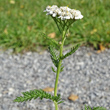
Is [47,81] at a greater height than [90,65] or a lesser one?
lesser

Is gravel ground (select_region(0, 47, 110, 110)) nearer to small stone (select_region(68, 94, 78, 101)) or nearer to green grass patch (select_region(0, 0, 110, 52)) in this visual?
small stone (select_region(68, 94, 78, 101))

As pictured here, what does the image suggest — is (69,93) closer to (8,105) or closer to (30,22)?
(8,105)

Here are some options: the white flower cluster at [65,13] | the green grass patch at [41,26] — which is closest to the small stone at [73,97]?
the green grass patch at [41,26]

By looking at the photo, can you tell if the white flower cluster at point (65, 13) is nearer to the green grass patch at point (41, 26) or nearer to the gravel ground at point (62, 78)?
the gravel ground at point (62, 78)

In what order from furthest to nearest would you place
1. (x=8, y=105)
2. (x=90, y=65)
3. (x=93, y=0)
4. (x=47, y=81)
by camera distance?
(x=93, y=0)
(x=90, y=65)
(x=47, y=81)
(x=8, y=105)

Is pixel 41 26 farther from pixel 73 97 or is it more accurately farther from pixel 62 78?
pixel 73 97

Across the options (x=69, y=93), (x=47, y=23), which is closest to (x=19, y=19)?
(x=47, y=23)

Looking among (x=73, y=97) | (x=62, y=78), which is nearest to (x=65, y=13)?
(x=73, y=97)

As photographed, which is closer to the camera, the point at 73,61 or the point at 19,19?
the point at 73,61
